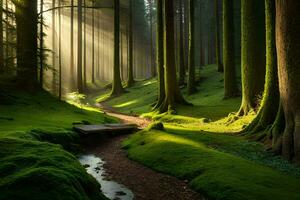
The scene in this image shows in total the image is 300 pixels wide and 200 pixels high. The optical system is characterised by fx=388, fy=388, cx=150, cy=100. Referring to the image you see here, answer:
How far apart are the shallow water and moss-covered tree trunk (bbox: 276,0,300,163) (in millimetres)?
5339

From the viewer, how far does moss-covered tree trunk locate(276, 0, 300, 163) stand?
1216 centimetres

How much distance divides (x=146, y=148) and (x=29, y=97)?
32.6 ft

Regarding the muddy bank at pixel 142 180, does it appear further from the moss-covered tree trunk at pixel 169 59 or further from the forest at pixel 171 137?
the moss-covered tree trunk at pixel 169 59

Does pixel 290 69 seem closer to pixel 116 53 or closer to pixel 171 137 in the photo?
pixel 171 137

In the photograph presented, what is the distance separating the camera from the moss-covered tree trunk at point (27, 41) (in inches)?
854

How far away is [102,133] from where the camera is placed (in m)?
17.8

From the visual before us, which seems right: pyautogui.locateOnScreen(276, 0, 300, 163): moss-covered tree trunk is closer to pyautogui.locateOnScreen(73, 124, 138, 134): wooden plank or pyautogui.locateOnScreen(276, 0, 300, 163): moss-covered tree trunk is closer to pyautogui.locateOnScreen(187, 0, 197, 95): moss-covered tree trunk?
pyautogui.locateOnScreen(73, 124, 138, 134): wooden plank

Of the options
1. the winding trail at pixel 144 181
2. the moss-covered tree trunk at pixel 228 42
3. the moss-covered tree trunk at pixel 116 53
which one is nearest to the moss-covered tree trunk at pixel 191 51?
the moss-covered tree trunk at pixel 228 42

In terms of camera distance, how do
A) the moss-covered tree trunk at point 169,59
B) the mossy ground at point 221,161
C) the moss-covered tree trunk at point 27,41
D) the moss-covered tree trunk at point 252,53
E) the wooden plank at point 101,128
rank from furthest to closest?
the moss-covered tree trunk at point 169,59
the moss-covered tree trunk at point 27,41
the moss-covered tree trunk at point 252,53
the wooden plank at point 101,128
the mossy ground at point 221,161

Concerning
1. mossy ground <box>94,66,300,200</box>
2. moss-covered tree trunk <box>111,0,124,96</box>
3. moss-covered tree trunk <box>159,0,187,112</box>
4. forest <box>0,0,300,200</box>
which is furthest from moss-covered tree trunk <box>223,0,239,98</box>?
moss-covered tree trunk <box>111,0,124,96</box>

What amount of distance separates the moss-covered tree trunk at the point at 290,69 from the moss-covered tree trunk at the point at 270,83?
7.81ft

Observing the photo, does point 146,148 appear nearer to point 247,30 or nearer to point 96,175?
point 96,175

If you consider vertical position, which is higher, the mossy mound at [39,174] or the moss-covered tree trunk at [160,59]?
the moss-covered tree trunk at [160,59]

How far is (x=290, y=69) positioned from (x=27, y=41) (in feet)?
49.4
